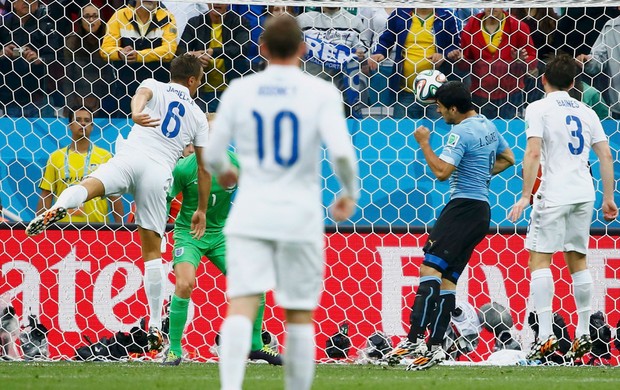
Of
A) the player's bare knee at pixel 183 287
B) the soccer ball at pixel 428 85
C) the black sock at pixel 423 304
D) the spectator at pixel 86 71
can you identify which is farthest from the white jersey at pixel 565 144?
the spectator at pixel 86 71

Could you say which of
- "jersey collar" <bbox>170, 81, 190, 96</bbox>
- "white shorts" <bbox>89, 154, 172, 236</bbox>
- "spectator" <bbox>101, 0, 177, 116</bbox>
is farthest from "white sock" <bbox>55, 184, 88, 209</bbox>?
"spectator" <bbox>101, 0, 177, 116</bbox>

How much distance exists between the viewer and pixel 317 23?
980 centimetres

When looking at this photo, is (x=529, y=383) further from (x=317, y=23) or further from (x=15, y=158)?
(x=15, y=158)

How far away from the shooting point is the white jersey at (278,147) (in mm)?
4422

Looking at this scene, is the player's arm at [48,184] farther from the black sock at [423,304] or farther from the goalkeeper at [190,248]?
the black sock at [423,304]

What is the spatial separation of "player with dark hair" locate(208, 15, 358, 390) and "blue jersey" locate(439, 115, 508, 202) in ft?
9.13

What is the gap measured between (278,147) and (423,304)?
2902 millimetres

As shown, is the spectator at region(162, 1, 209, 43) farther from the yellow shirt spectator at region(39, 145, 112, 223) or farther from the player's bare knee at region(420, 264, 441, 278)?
the player's bare knee at region(420, 264, 441, 278)

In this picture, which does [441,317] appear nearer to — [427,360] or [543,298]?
[427,360]

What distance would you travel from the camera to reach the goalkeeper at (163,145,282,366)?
7316 millimetres

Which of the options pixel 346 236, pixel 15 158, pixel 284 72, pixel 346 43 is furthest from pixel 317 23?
pixel 284 72

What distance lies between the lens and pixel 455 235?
7086 millimetres

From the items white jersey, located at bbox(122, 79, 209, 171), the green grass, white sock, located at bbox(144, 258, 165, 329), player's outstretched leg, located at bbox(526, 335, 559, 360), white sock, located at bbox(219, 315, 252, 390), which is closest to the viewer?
white sock, located at bbox(219, 315, 252, 390)

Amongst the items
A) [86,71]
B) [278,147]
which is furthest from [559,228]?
[86,71]
